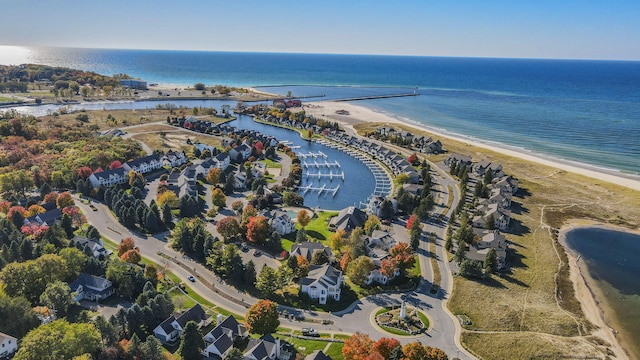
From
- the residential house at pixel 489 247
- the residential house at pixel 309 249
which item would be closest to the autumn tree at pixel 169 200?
the residential house at pixel 309 249

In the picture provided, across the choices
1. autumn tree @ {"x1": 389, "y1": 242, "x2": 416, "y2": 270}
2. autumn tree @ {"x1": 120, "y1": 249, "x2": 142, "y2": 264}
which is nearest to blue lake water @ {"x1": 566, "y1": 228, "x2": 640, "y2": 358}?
autumn tree @ {"x1": 389, "y1": 242, "x2": 416, "y2": 270}

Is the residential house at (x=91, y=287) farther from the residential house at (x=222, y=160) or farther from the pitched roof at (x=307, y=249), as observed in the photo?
the residential house at (x=222, y=160)

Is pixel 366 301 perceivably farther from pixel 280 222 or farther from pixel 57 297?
pixel 57 297

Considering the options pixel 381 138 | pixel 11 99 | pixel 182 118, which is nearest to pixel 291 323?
pixel 381 138

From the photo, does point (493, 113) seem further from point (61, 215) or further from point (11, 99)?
point (11, 99)

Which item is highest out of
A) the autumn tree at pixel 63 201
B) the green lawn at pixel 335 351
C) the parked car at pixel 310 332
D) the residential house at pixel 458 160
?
the residential house at pixel 458 160

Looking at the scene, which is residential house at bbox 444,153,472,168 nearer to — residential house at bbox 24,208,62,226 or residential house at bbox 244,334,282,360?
residential house at bbox 244,334,282,360
